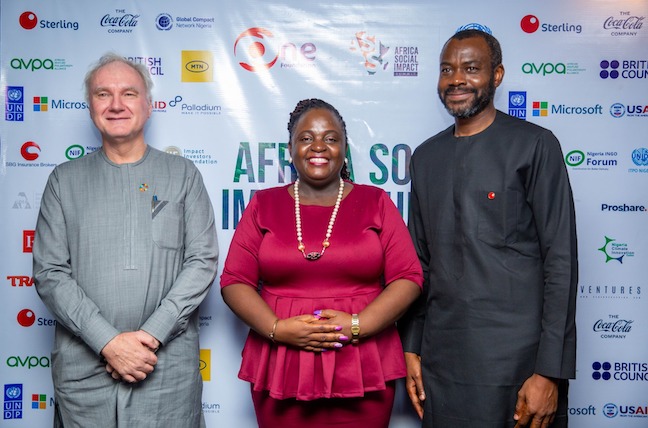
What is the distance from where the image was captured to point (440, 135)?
7.42ft

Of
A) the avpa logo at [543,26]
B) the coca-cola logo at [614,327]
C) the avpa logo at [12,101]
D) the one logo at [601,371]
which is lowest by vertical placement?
the one logo at [601,371]

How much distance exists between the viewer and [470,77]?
2049 millimetres

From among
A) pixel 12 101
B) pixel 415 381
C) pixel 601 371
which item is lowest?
pixel 601 371

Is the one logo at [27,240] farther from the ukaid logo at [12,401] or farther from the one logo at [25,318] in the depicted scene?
the ukaid logo at [12,401]

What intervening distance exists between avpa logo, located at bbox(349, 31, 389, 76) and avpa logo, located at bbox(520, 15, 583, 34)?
61cm

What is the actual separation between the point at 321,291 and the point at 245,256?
0.28 m

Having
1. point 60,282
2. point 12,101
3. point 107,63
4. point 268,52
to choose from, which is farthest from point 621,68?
point 12,101

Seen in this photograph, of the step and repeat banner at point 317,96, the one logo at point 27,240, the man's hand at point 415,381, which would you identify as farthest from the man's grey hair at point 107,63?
the man's hand at point 415,381

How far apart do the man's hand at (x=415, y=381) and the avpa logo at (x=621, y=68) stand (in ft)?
5.01

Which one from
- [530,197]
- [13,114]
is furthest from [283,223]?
[13,114]

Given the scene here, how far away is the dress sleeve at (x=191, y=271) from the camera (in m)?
2.07

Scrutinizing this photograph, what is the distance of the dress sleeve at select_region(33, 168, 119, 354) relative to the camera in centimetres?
202

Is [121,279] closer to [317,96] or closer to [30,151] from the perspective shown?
[30,151]

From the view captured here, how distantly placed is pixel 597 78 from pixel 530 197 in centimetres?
108
